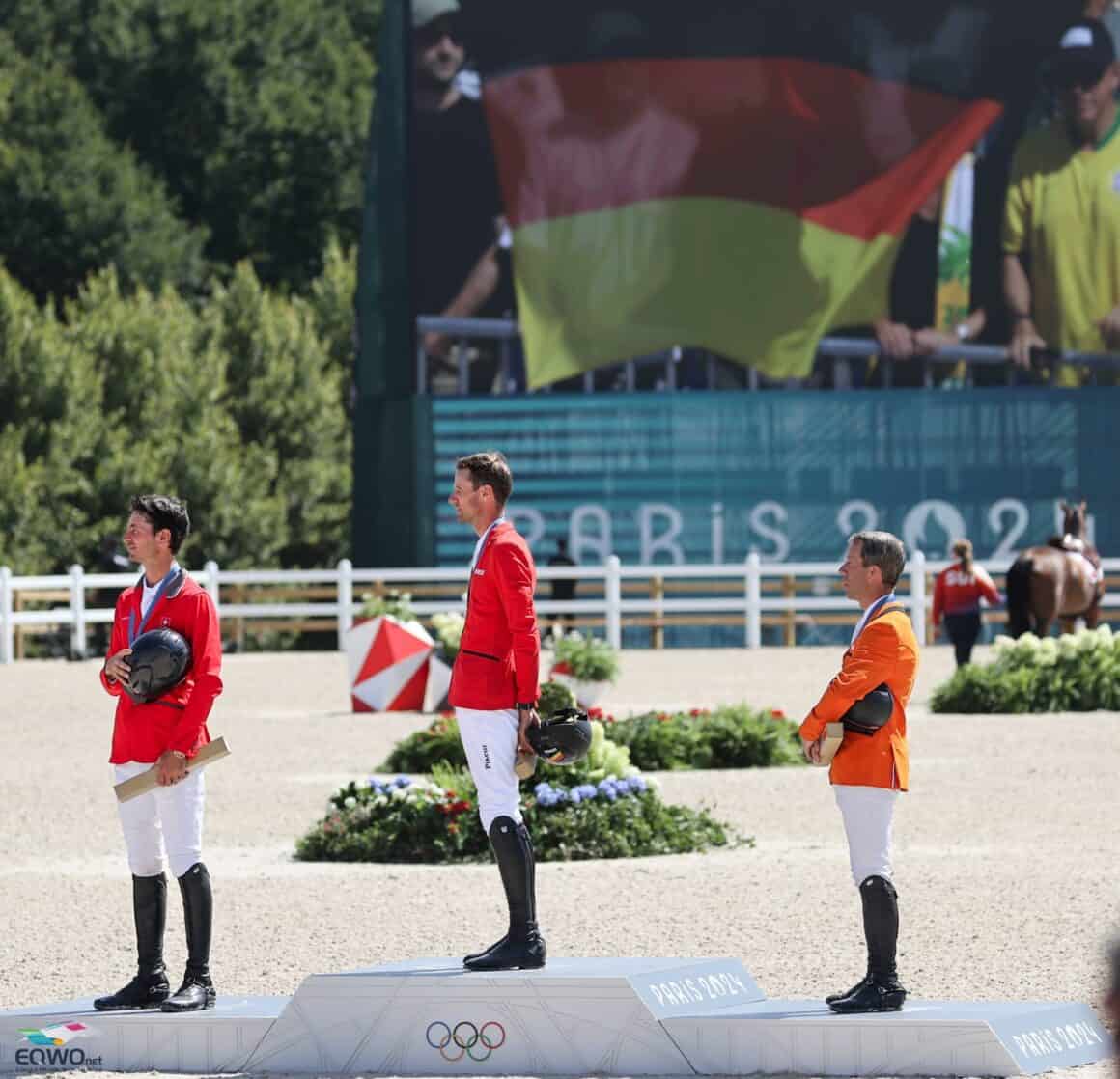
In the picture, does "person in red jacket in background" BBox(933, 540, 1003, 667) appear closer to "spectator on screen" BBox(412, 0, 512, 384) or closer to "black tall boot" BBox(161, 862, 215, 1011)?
"spectator on screen" BBox(412, 0, 512, 384)

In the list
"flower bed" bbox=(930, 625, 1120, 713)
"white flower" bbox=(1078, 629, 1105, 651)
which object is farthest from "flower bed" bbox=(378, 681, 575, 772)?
"white flower" bbox=(1078, 629, 1105, 651)

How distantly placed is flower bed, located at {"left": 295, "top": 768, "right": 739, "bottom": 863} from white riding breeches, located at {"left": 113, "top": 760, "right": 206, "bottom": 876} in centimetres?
515

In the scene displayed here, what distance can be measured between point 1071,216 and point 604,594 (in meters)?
7.38

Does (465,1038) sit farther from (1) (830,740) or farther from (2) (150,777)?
(1) (830,740)

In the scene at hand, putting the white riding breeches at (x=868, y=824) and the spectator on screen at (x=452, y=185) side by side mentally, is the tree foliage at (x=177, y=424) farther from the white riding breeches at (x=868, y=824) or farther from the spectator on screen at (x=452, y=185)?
the white riding breeches at (x=868, y=824)

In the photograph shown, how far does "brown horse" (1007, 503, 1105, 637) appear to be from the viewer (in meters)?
24.7

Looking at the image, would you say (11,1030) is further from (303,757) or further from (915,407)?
(915,407)

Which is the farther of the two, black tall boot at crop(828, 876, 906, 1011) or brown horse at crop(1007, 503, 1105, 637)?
brown horse at crop(1007, 503, 1105, 637)

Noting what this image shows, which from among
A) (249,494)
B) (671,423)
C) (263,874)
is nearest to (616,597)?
(671,423)

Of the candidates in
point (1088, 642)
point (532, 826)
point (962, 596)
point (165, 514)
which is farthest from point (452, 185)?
point (165, 514)

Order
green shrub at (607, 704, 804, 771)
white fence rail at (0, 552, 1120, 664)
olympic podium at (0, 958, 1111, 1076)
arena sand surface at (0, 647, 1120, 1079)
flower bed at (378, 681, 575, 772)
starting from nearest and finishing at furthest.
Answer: olympic podium at (0, 958, 1111, 1076) < arena sand surface at (0, 647, 1120, 1079) < flower bed at (378, 681, 575, 772) < green shrub at (607, 704, 804, 771) < white fence rail at (0, 552, 1120, 664)

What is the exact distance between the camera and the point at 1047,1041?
314 inches

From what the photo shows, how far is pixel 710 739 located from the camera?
17891 mm

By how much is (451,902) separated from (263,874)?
1419mm
